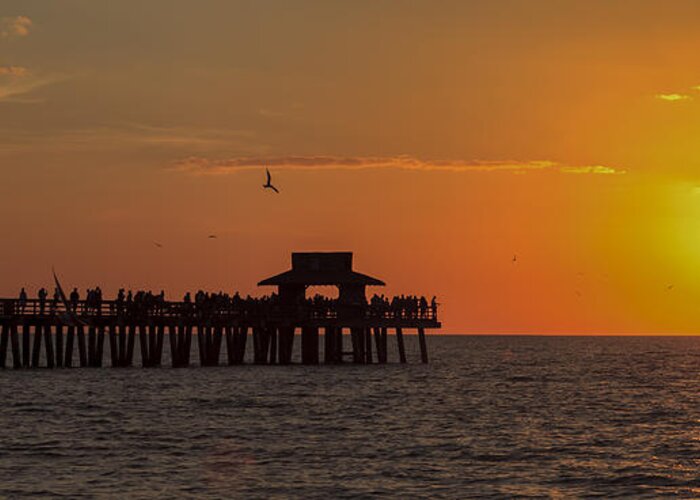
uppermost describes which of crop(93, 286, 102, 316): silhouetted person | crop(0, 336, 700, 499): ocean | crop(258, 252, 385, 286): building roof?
crop(258, 252, 385, 286): building roof

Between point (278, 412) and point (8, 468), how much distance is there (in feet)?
61.2

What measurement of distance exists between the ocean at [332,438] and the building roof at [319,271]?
8.35 meters

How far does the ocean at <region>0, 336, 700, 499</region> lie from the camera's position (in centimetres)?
3212

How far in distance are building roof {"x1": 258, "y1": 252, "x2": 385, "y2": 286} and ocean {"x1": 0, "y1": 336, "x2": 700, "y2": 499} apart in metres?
8.35

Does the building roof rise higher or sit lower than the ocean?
higher

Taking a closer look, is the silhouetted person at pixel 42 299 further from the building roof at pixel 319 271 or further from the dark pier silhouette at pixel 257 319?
the building roof at pixel 319 271

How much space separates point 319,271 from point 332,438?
39.2m

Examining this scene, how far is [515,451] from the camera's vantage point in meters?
39.5

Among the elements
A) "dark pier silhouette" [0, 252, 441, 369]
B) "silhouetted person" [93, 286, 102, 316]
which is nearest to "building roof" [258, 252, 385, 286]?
"dark pier silhouette" [0, 252, 441, 369]

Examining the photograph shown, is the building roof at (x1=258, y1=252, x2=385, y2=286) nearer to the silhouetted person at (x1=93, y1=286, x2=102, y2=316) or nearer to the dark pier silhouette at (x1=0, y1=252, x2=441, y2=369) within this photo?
the dark pier silhouette at (x1=0, y1=252, x2=441, y2=369)

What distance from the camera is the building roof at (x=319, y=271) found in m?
80.1

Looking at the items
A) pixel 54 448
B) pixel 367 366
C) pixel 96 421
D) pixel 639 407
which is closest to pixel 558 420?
pixel 639 407

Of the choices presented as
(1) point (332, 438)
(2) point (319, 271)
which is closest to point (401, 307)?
(2) point (319, 271)

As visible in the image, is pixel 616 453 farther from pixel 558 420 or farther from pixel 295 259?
pixel 295 259
